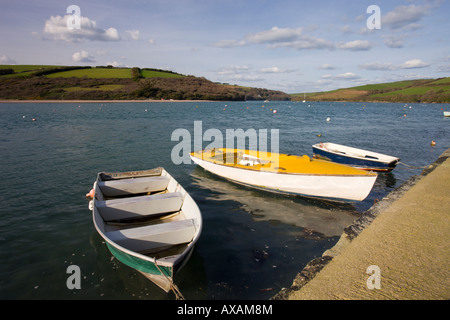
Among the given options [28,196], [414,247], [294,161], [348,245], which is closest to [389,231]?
[414,247]

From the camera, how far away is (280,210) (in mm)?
11211

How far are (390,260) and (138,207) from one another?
7.82 m

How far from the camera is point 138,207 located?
8.86m

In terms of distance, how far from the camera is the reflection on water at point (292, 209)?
9.72m

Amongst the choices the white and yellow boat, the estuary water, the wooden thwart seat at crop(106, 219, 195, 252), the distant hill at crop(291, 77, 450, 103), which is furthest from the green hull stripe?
the distant hill at crop(291, 77, 450, 103)

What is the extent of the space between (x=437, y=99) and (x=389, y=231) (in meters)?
151

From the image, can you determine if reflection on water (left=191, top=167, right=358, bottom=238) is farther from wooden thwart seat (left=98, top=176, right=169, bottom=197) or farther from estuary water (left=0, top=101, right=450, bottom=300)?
wooden thwart seat (left=98, top=176, right=169, bottom=197)

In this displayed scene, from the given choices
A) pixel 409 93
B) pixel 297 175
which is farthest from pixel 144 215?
pixel 409 93

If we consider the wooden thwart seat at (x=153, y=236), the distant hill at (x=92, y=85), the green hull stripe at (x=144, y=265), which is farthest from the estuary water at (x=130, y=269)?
the distant hill at (x=92, y=85)

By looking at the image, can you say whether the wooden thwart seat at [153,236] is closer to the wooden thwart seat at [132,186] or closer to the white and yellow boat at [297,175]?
the wooden thwart seat at [132,186]

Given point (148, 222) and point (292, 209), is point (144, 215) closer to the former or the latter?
point (148, 222)

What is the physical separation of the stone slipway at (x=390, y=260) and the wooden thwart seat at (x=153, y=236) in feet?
9.98
